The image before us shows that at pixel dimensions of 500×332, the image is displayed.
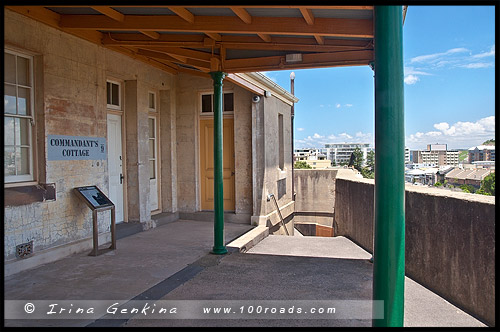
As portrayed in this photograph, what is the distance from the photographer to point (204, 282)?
4.77 metres

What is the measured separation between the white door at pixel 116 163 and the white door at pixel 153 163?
1.14 m

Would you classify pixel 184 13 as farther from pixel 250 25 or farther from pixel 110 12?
pixel 110 12

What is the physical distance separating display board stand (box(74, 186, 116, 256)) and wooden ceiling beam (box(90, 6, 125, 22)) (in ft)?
8.50

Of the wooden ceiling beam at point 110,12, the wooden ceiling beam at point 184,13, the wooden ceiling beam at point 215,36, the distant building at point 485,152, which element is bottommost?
the distant building at point 485,152

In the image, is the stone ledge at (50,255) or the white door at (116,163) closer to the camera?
the stone ledge at (50,255)

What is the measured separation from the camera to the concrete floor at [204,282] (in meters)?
3.69

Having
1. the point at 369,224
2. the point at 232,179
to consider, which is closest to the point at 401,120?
the point at 369,224

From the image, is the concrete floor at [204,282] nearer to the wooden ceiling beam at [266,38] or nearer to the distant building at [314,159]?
the wooden ceiling beam at [266,38]

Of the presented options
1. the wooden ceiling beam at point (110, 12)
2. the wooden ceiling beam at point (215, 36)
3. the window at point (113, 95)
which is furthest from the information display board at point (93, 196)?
the wooden ceiling beam at point (215, 36)

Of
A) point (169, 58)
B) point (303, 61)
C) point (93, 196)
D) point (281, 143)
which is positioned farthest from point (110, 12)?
point (281, 143)

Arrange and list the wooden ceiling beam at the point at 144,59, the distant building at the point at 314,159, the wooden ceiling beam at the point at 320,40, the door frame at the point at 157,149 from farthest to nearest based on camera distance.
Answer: the distant building at the point at 314,159 < the door frame at the point at 157,149 < the wooden ceiling beam at the point at 144,59 < the wooden ceiling beam at the point at 320,40

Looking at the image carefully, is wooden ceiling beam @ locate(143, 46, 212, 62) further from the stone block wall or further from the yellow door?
the yellow door

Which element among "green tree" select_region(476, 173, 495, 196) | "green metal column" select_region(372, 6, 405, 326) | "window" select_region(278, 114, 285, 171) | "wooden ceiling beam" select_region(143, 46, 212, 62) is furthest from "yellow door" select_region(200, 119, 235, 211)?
"green metal column" select_region(372, 6, 405, 326)
